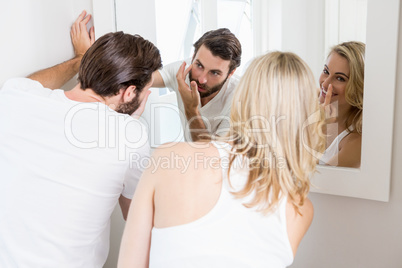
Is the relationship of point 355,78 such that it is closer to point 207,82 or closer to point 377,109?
point 377,109

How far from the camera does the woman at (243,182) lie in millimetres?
858

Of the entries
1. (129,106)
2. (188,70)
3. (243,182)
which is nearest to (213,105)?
(188,70)

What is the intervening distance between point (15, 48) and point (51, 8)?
0.73ft

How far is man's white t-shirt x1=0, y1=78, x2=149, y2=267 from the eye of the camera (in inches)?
41.8

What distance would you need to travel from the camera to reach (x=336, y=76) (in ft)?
3.75

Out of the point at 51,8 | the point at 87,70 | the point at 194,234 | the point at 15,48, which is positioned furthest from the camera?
the point at 51,8

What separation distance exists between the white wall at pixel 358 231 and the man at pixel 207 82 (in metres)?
0.41

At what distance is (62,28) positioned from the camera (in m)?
1.53

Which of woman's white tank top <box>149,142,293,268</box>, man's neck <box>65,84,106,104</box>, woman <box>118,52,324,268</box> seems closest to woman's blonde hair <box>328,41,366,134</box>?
woman <box>118,52,324,268</box>

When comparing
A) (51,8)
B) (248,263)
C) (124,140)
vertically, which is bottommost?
(248,263)

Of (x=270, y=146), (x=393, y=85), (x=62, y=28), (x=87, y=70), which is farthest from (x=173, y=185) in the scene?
(x=62, y=28)

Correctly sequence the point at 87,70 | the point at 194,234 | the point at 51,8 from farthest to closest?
the point at 51,8 → the point at 87,70 → the point at 194,234

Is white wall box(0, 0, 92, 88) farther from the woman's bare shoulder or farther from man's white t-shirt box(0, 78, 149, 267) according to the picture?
the woman's bare shoulder

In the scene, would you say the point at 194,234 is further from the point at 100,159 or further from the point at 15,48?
the point at 15,48
